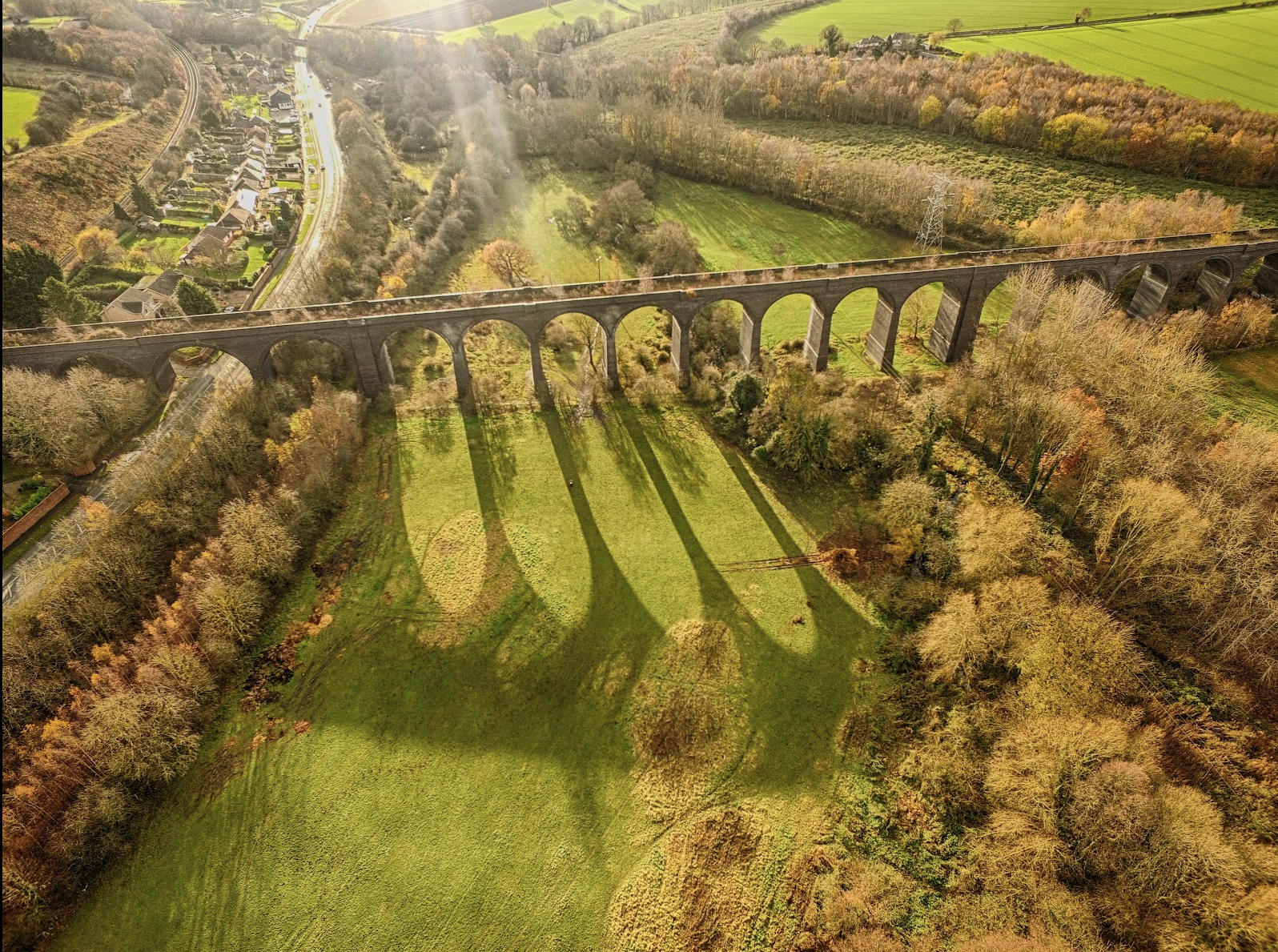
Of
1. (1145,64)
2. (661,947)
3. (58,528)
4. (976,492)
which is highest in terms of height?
(1145,64)

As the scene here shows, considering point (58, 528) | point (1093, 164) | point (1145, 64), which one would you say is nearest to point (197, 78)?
point (58, 528)

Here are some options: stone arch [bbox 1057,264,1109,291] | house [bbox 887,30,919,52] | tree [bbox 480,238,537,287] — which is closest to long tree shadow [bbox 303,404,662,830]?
tree [bbox 480,238,537,287]

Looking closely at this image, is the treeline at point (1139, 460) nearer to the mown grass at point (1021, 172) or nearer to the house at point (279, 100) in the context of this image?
the mown grass at point (1021, 172)

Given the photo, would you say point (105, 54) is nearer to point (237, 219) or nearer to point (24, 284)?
point (237, 219)

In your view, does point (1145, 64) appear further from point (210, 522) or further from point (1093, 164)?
point (210, 522)

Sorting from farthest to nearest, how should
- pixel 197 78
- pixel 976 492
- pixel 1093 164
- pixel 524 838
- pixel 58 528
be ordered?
1. pixel 197 78
2. pixel 1093 164
3. pixel 976 492
4. pixel 58 528
5. pixel 524 838

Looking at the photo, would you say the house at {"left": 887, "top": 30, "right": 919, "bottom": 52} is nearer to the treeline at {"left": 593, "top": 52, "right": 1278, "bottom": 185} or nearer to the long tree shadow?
the treeline at {"left": 593, "top": 52, "right": 1278, "bottom": 185}
